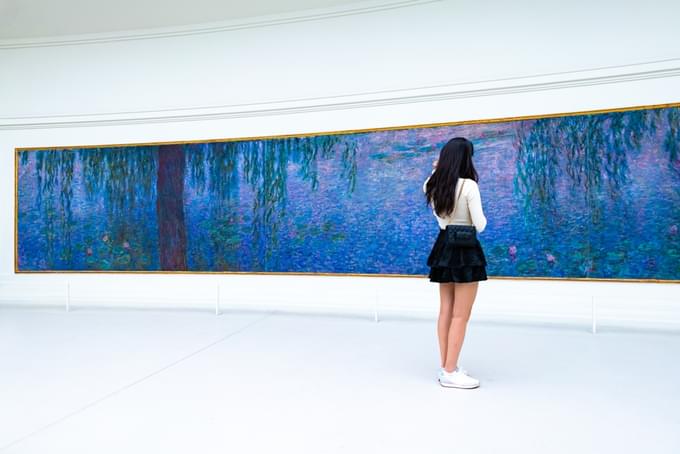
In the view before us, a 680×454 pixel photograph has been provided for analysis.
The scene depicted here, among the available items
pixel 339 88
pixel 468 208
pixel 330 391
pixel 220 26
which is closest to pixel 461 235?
pixel 468 208

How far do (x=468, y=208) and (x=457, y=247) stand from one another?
391 mm

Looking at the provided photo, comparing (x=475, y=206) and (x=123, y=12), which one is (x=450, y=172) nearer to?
(x=475, y=206)

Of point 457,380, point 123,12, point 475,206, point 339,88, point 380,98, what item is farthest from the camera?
point 123,12

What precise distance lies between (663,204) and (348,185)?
4926 mm

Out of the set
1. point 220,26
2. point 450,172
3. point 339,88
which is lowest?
point 450,172

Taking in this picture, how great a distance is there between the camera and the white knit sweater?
15.1 ft

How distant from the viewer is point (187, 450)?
343 cm

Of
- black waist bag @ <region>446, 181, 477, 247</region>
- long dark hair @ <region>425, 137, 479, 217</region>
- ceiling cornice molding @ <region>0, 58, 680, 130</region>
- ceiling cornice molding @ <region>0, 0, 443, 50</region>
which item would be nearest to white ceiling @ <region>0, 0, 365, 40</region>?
ceiling cornice molding @ <region>0, 0, 443, 50</region>

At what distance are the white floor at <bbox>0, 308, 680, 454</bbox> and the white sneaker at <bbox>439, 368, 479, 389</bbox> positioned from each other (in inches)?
4.3

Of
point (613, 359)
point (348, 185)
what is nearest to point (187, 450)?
point (613, 359)

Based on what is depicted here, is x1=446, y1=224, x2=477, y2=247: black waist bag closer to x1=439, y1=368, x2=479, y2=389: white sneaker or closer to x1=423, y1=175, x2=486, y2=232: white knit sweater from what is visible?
x1=423, y1=175, x2=486, y2=232: white knit sweater

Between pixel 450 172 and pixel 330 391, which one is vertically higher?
pixel 450 172

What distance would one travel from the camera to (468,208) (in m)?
4.70

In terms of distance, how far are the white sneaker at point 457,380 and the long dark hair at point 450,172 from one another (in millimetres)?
1571
